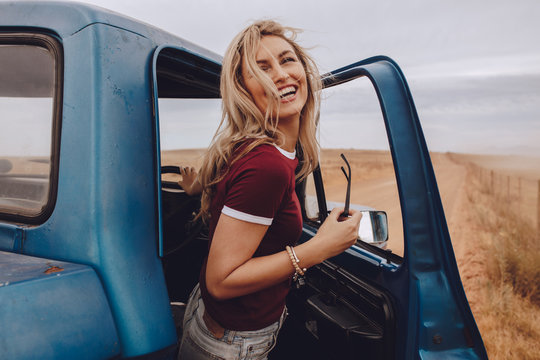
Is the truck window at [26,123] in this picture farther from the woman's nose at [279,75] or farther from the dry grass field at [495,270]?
the woman's nose at [279,75]

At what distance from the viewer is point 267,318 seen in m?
1.32

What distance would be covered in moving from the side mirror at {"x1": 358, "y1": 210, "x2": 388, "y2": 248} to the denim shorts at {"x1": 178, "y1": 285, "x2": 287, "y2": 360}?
23.7 inches

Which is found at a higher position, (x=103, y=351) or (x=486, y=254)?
(x=103, y=351)

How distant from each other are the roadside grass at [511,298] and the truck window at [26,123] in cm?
440

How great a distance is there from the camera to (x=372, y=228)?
177 centimetres

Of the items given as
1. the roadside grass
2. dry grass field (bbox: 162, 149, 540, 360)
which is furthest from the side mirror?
the roadside grass

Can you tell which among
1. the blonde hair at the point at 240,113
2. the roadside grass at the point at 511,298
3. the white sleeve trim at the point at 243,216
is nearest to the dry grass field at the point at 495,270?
the roadside grass at the point at 511,298

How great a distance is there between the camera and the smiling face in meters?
1.35

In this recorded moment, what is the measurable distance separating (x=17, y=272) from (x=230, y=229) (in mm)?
556

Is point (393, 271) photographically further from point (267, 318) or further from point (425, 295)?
point (267, 318)

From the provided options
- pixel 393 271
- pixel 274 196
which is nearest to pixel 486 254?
pixel 393 271

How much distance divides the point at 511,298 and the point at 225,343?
545 cm

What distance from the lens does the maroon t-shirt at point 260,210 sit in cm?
105

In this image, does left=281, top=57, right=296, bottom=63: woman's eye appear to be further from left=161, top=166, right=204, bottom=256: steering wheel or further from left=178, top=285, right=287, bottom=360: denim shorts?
left=161, top=166, right=204, bottom=256: steering wheel
